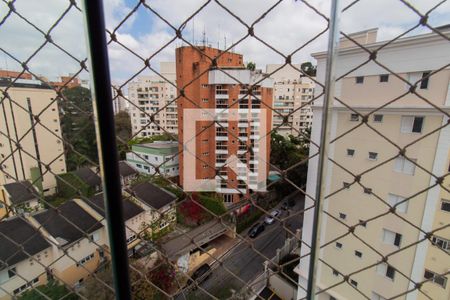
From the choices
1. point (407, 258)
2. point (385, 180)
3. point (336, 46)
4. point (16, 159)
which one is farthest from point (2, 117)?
point (407, 258)

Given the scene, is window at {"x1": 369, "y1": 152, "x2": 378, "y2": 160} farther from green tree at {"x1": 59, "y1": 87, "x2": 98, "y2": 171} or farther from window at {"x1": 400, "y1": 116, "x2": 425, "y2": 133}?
green tree at {"x1": 59, "y1": 87, "x2": 98, "y2": 171}

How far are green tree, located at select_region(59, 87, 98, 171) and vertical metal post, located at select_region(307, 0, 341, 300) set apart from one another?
0.43 m

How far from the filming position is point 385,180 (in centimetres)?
274

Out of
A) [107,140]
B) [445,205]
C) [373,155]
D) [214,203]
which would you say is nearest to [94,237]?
[107,140]

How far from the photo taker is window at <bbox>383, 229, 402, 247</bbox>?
285cm

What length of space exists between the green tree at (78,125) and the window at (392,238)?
134 inches

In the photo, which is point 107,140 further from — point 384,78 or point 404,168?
point 404,168

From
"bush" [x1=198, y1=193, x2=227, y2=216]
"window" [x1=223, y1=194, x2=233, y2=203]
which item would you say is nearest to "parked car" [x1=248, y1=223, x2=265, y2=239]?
"window" [x1=223, y1=194, x2=233, y2=203]

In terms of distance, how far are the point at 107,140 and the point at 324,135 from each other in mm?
394

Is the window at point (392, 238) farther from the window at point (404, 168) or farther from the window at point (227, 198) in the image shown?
the window at point (227, 198)

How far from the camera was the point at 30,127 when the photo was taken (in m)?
0.71

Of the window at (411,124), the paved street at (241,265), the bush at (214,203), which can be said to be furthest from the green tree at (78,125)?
the bush at (214,203)

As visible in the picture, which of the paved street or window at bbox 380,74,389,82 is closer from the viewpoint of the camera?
window at bbox 380,74,389,82

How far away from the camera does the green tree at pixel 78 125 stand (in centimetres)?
51
